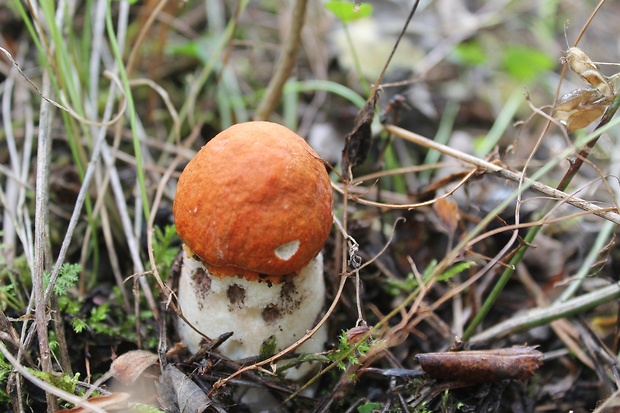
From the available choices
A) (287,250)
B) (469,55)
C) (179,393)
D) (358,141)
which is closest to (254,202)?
(287,250)

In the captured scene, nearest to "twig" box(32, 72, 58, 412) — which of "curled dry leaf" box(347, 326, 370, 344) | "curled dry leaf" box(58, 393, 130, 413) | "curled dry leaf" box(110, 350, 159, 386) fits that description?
"curled dry leaf" box(58, 393, 130, 413)

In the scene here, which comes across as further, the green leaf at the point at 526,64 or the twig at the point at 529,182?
the green leaf at the point at 526,64

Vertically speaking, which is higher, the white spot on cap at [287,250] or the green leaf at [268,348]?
the white spot on cap at [287,250]

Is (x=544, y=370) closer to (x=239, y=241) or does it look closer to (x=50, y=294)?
(x=239, y=241)

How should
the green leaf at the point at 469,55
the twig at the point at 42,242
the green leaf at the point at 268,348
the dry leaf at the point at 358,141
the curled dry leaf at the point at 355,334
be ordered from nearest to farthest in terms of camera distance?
the twig at the point at 42,242
the curled dry leaf at the point at 355,334
the green leaf at the point at 268,348
the dry leaf at the point at 358,141
the green leaf at the point at 469,55

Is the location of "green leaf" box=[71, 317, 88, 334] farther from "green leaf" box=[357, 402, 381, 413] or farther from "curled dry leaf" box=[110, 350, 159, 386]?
"green leaf" box=[357, 402, 381, 413]

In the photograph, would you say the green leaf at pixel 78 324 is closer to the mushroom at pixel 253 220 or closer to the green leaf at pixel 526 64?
the mushroom at pixel 253 220

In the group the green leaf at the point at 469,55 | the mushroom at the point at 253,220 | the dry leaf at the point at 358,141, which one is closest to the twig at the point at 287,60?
the dry leaf at the point at 358,141
